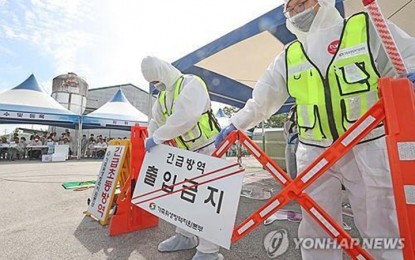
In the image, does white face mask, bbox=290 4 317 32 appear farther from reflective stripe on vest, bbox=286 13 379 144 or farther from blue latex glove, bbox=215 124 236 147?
blue latex glove, bbox=215 124 236 147

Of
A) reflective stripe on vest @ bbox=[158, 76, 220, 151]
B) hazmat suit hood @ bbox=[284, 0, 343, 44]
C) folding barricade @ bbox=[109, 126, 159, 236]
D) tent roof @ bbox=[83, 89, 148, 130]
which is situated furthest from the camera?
tent roof @ bbox=[83, 89, 148, 130]

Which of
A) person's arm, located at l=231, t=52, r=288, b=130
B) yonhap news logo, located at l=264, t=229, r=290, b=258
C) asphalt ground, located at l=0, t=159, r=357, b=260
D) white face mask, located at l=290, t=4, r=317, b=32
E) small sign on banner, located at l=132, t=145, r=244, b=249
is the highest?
white face mask, located at l=290, t=4, r=317, b=32

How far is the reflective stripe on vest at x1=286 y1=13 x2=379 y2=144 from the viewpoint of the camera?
1012 millimetres

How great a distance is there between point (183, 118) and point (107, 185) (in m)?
1.38

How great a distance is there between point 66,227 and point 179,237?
4.15 ft

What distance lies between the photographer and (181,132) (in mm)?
1785

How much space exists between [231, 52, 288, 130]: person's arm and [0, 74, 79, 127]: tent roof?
10.9 meters

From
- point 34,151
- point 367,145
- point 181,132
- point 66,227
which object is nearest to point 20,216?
point 66,227

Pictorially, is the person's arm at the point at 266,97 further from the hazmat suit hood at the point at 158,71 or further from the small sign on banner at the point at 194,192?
the hazmat suit hood at the point at 158,71

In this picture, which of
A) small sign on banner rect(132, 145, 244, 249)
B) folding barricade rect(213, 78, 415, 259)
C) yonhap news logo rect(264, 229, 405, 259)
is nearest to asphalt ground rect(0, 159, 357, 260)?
yonhap news logo rect(264, 229, 405, 259)

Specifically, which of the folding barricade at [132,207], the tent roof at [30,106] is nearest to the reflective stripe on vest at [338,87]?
the folding barricade at [132,207]

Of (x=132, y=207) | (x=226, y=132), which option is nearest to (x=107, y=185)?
(x=132, y=207)

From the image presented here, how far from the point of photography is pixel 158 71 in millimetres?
2029

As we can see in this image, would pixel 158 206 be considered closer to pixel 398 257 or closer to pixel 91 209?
pixel 398 257
